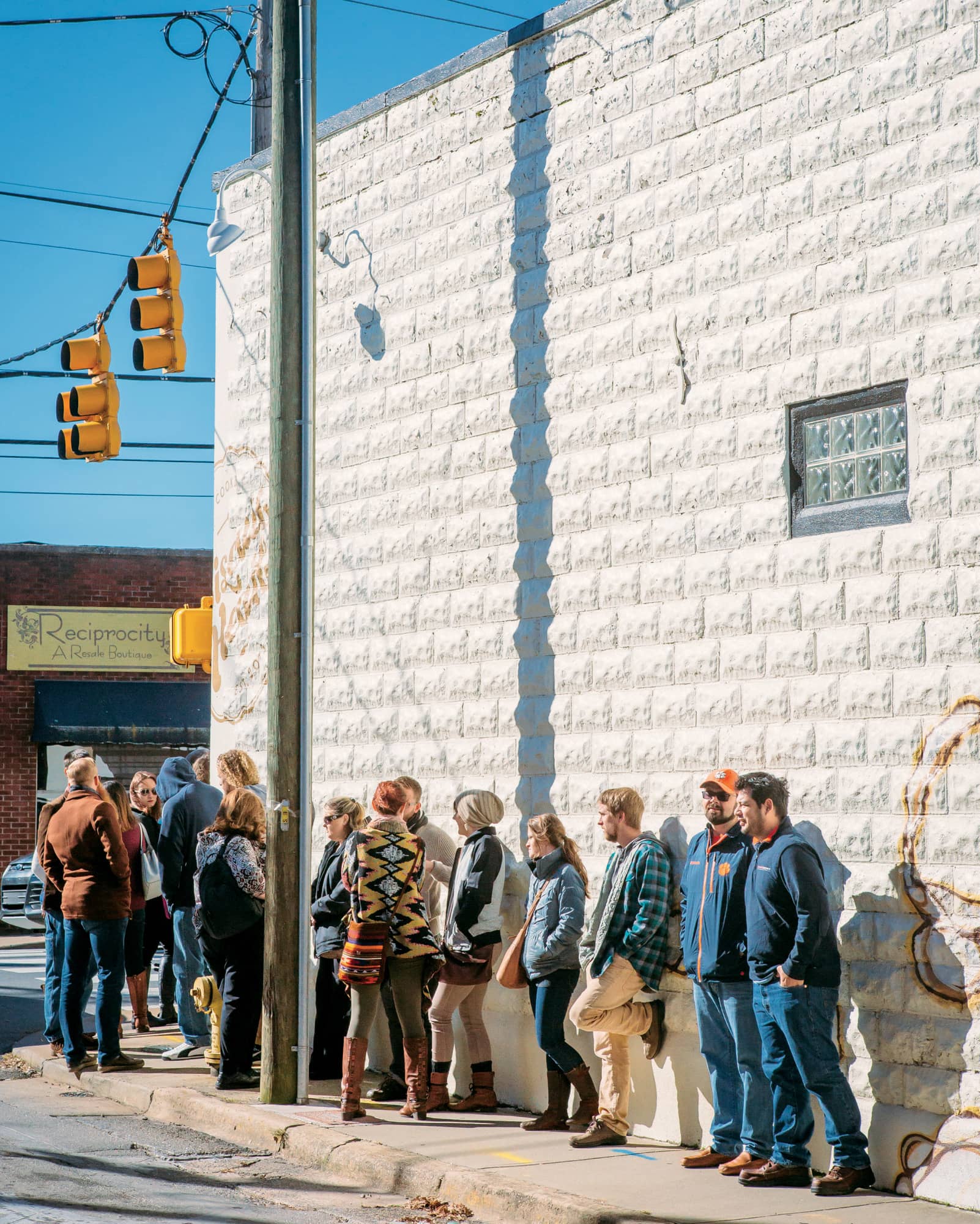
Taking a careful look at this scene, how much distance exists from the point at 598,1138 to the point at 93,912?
4125 mm

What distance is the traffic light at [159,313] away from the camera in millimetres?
12375

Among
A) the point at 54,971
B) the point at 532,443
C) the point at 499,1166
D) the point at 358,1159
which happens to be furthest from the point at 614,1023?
the point at 54,971

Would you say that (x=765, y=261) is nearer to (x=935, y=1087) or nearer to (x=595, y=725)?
(x=595, y=725)

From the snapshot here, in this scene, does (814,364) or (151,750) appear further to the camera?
(151,750)

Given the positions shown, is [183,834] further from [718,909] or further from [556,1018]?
[718,909]

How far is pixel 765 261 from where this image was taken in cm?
837

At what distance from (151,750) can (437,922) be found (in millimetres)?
16383

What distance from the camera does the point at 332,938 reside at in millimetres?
9695

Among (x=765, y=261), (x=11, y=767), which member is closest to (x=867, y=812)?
(x=765, y=261)

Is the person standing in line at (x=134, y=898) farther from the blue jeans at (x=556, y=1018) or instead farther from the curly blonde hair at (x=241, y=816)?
the blue jeans at (x=556, y=1018)

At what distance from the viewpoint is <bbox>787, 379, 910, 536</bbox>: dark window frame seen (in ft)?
25.2

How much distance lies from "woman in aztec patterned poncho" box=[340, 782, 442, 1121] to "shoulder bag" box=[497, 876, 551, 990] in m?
0.41

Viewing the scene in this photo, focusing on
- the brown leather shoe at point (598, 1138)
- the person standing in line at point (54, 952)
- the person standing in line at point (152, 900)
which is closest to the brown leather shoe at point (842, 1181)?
the brown leather shoe at point (598, 1138)

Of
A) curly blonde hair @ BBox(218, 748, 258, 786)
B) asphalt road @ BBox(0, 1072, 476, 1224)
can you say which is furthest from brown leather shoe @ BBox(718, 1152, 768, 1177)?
curly blonde hair @ BBox(218, 748, 258, 786)
